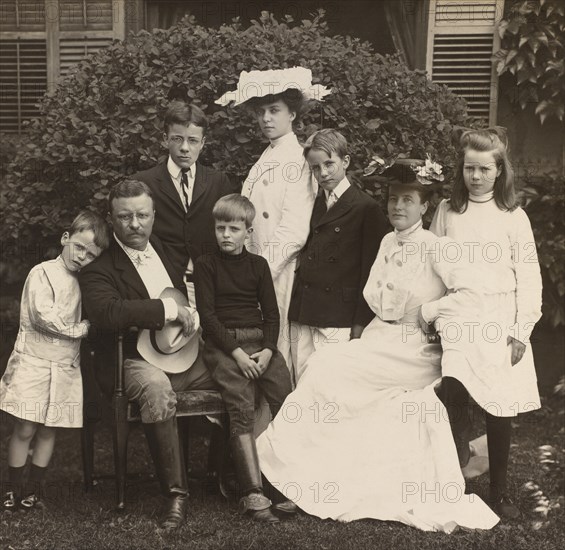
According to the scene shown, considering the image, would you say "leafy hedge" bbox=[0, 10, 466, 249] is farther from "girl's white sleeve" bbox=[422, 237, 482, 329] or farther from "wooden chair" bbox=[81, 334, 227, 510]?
"wooden chair" bbox=[81, 334, 227, 510]

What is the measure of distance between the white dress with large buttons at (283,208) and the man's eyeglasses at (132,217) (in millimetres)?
648

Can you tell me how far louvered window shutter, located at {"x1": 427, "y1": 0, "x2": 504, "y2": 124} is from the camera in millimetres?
6727

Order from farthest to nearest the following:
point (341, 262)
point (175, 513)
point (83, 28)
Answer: point (83, 28), point (341, 262), point (175, 513)

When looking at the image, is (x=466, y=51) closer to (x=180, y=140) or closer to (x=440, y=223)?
(x=440, y=223)

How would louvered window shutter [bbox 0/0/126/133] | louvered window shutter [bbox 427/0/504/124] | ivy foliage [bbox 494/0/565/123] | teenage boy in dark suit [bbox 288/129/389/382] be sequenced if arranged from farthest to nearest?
louvered window shutter [bbox 0/0/126/133], louvered window shutter [bbox 427/0/504/124], ivy foliage [bbox 494/0/565/123], teenage boy in dark suit [bbox 288/129/389/382]

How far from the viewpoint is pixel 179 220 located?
4.65 meters

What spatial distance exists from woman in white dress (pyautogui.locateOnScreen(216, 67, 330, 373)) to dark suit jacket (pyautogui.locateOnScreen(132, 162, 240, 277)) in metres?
0.25

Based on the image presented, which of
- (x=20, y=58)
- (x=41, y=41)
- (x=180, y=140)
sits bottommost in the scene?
(x=180, y=140)

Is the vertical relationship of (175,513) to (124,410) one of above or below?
below

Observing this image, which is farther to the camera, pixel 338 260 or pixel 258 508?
pixel 338 260

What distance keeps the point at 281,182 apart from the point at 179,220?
0.57m

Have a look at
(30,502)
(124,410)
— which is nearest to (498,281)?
(124,410)

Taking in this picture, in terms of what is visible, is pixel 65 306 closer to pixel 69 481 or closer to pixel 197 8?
pixel 69 481

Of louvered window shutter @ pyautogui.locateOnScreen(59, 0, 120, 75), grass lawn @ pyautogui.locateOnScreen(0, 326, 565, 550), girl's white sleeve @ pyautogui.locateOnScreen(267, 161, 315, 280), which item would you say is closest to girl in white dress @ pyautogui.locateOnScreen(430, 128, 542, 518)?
grass lawn @ pyautogui.locateOnScreen(0, 326, 565, 550)
